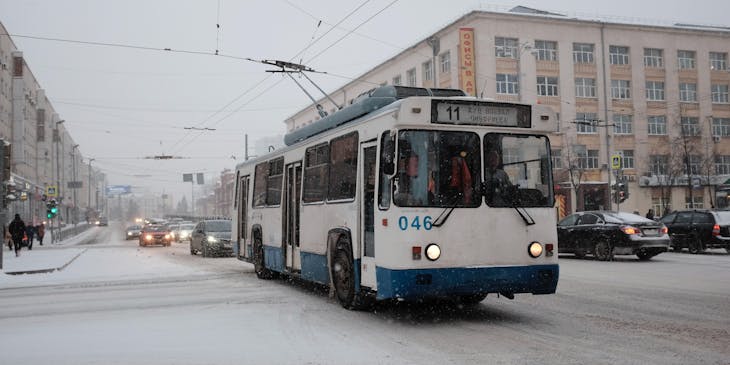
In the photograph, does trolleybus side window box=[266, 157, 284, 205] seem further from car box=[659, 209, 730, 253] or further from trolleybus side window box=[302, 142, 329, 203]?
car box=[659, 209, 730, 253]

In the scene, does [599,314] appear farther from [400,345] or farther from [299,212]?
[299,212]

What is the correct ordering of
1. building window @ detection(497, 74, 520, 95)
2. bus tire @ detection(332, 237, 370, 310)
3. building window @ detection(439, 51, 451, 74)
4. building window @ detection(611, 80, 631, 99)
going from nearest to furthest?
bus tire @ detection(332, 237, 370, 310) < building window @ detection(497, 74, 520, 95) < building window @ detection(439, 51, 451, 74) < building window @ detection(611, 80, 631, 99)

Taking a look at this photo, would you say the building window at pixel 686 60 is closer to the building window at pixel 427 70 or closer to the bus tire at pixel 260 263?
the building window at pixel 427 70

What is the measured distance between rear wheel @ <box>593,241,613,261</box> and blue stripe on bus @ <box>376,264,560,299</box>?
10.8 metres

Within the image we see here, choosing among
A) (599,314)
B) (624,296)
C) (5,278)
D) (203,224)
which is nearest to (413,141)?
(599,314)

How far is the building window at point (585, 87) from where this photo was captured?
50.8m

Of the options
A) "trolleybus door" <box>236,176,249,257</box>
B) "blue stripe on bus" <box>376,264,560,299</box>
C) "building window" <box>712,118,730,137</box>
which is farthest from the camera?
"building window" <box>712,118,730,137</box>

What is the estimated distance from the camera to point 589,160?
166 feet

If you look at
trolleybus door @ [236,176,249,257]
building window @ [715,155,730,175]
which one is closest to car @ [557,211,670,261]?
trolleybus door @ [236,176,249,257]

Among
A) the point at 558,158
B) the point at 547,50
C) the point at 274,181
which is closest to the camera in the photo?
the point at 274,181

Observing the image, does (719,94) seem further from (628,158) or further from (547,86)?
(547,86)

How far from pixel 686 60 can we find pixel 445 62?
21.2 m

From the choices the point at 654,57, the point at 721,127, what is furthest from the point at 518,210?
the point at 721,127

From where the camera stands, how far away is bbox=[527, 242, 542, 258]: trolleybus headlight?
852cm
